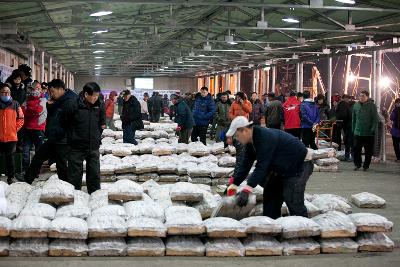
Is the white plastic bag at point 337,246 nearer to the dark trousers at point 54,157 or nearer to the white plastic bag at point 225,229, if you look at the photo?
the white plastic bag at point 225,229

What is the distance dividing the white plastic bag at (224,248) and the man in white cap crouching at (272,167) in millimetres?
406

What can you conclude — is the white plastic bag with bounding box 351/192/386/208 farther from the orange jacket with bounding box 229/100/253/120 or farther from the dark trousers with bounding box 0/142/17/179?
the dark trousers with bounding box 0/142/17/179

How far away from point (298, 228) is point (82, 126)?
3299mm

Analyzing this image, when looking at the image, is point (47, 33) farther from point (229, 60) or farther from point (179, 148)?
point (229, 60)

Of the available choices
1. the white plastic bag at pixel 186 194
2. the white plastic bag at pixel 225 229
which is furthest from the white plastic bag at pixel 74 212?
the white plastic bag at pixel 225 229

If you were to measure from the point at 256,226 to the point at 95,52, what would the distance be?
23.6 m

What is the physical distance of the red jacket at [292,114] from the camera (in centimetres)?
1529

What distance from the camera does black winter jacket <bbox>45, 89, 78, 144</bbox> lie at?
8.27 metres

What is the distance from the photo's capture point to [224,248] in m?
6.21

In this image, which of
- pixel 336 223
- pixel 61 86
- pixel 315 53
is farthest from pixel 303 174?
pixel 315 53

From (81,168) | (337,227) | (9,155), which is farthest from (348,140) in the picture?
(337,227)

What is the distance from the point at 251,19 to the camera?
1750 centimetres

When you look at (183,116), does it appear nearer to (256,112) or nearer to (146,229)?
(256,112)

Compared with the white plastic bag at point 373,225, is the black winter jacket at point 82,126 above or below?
above
